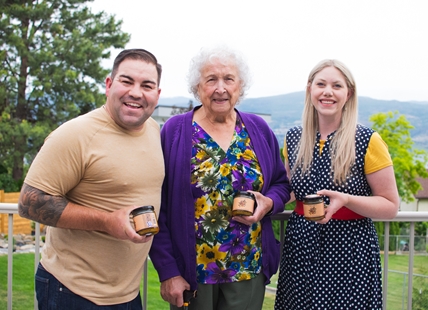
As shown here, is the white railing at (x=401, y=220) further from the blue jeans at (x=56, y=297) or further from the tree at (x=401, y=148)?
the tree at (x=401, y=148)

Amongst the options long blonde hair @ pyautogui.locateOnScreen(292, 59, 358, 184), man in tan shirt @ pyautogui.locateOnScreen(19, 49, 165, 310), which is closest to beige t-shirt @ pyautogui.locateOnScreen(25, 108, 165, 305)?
man in tan shirt @ pyautogui.locateOnScreen(19, 49, 165, 310)

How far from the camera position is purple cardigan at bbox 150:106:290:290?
2164 millimetres

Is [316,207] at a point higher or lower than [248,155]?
lower

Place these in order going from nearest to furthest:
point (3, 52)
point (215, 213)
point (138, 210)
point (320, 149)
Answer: point (138, 210)
point (215, 213)
point (320, 149)
point (3, 52)

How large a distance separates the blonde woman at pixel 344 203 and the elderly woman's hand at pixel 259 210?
244mm

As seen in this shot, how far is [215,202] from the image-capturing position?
218 cm

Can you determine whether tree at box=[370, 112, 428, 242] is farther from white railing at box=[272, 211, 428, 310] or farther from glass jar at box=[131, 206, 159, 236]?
glass jar at box=[131, 206, 159, 236]

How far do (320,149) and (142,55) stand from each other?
3.34 feet

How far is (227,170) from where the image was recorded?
7.23ft

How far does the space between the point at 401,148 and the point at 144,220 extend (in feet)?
113

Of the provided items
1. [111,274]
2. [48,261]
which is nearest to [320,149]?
[111,274]

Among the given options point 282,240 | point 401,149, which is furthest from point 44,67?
point 401,149

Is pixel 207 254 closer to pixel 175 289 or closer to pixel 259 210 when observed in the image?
pixel 175 289

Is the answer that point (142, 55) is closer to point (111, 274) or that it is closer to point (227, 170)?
point (227, 170)
